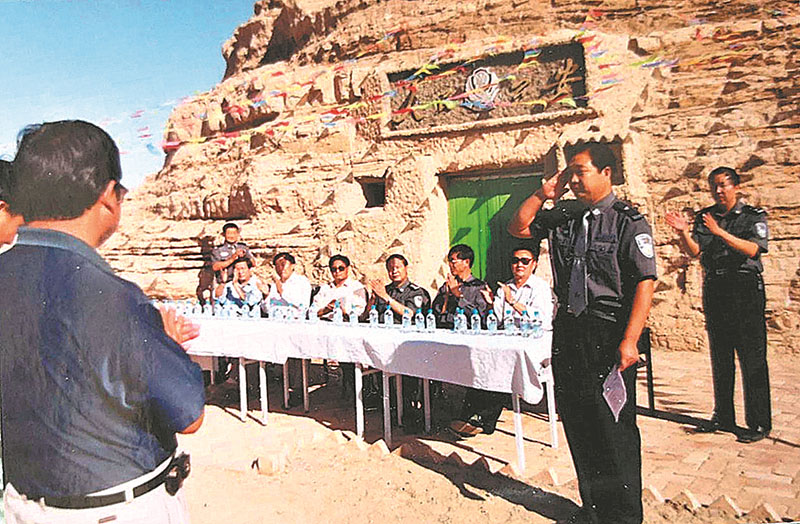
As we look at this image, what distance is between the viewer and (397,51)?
510cm

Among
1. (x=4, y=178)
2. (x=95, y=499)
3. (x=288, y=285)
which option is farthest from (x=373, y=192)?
(x=95, y=499)

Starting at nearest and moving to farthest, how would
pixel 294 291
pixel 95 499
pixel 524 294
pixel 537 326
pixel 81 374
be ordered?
1. pixel 95 499
2. pixel 81 374
3. pixel 537 326
4. pixel 524 294
5. pixel 294 291

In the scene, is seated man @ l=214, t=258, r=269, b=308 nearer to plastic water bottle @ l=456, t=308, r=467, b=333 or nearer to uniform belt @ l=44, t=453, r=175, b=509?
plastic water bottle @ l=456, t=308, r=467, b=333

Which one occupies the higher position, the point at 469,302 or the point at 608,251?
the point at 608,251

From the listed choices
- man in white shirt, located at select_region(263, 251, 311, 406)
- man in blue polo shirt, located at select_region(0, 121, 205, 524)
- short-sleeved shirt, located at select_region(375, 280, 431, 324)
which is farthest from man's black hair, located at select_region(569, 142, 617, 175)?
man in white shirt, located at select_region(263, 251, 311, 406)

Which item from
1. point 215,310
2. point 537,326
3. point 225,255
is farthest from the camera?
point 225,255

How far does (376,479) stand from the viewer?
255cm

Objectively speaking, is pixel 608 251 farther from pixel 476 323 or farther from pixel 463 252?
pixel 463 252

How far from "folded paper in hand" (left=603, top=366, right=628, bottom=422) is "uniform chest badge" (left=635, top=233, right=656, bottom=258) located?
0.42 meters

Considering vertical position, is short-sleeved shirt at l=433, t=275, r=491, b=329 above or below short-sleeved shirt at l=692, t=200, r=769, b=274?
below

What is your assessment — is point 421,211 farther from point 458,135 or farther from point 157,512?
point 157,512

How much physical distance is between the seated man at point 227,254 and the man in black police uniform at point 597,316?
1944mm

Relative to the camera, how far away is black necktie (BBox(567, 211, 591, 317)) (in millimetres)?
2092

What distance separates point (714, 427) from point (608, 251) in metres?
1.12
